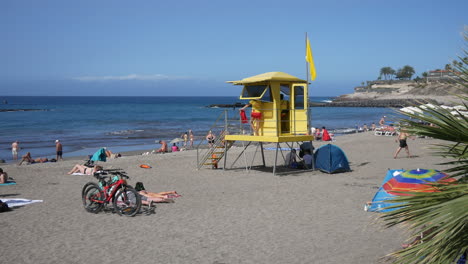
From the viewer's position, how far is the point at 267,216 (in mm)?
11039

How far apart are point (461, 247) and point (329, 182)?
12.7 metres

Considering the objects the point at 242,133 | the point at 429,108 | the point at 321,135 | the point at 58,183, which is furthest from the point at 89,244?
the point at 321,135

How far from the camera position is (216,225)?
10.3 meters

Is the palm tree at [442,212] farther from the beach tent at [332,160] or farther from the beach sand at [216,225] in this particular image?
the beach tent at [332,160]

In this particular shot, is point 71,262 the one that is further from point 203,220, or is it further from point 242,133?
point 242,133

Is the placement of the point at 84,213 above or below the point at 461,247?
below

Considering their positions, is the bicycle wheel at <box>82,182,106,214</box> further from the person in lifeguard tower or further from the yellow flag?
the yellow flag

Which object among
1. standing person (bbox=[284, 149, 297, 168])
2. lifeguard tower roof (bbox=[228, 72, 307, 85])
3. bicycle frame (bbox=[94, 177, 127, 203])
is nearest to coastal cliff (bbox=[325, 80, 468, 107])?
standing person (bbox=[284, 149, 297, 168])

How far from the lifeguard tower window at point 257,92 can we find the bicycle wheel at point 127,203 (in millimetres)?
7267

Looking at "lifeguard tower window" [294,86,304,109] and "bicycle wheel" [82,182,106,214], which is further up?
"lifeguard tower window" [294,86,304,109]

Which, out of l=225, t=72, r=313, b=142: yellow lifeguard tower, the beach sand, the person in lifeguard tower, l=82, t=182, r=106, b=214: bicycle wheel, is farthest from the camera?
the person in lifeguard tower

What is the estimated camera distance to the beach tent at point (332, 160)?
58.0 feet

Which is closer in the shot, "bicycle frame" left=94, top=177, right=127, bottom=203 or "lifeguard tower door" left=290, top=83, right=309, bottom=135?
"bicycle frame" left=94, top=177, right=127, bottom=203

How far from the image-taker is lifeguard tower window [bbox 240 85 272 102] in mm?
17016
